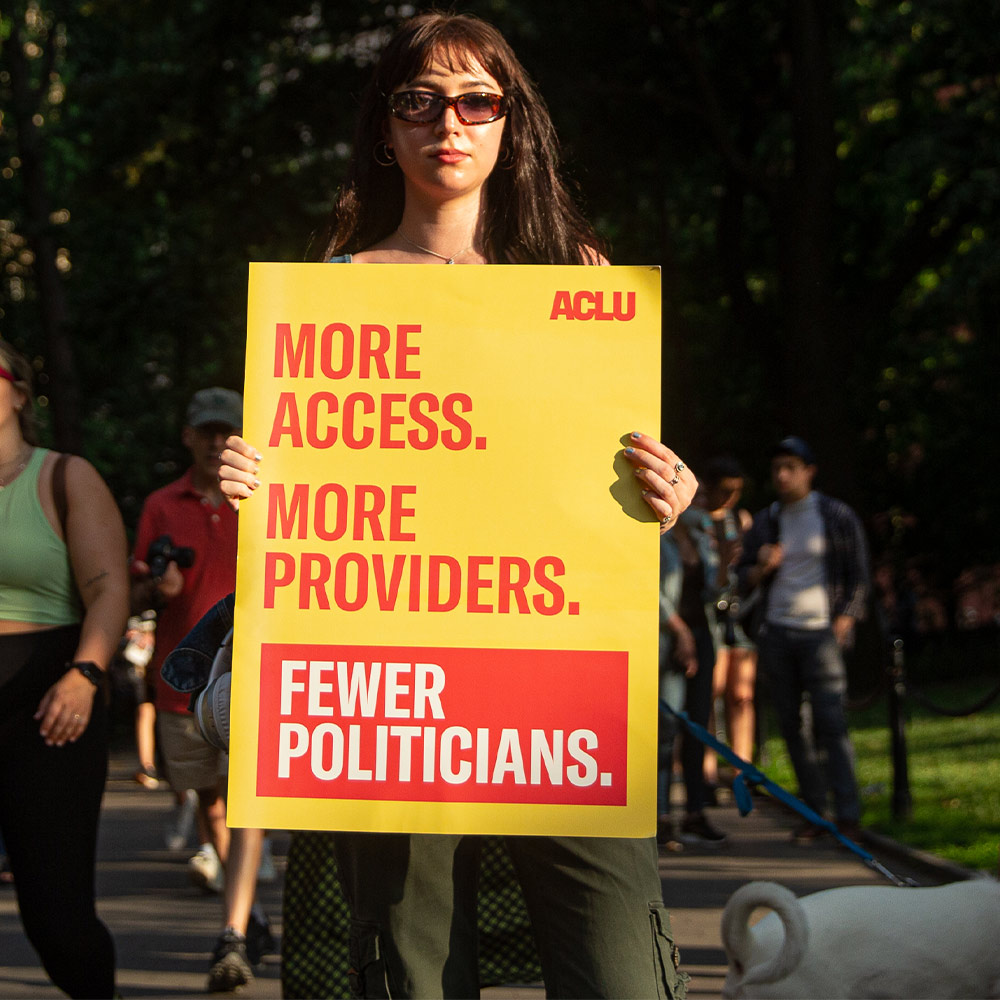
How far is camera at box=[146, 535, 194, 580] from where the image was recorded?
19.2ft

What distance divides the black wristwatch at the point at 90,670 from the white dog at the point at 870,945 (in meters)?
1.64

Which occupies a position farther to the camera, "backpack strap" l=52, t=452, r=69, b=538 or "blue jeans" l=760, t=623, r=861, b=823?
"blue jeans" l=760, t=623, r=861, b=823

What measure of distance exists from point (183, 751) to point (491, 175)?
3.76m

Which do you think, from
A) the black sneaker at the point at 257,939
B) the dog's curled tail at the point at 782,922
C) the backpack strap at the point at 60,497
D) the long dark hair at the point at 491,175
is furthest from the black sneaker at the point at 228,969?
the long dark hair at the point at 491,175

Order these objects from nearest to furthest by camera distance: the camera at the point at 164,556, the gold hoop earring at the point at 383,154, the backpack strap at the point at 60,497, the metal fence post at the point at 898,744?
the gold hoop earring at the point at 383,154 → the backpack strap at the point at 60,497 → the camera at the point at 164,556 → the metal fence post at the point at 898,744

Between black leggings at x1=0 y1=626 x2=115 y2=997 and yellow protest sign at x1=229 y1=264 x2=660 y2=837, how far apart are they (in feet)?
4.74

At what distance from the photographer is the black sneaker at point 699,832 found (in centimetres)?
866

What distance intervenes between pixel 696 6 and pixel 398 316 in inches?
629

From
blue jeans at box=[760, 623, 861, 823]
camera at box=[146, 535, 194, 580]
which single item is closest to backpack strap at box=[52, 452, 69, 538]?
camera at box=[146, 535, 194, 580]

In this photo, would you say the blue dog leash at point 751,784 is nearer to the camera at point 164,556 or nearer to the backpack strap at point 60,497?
the backpack strap at point 60,497

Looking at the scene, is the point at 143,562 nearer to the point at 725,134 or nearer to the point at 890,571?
the point at 725,134

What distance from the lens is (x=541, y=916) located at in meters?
2.58

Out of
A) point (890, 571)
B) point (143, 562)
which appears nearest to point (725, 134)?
point (143, 562)

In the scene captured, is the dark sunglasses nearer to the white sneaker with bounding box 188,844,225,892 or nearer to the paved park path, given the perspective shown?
the paved park path
